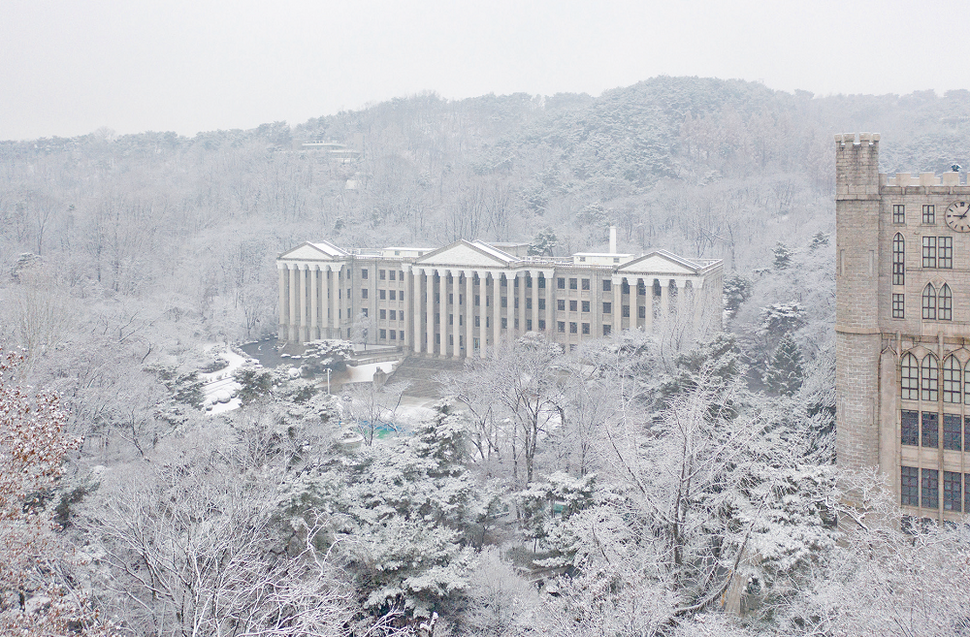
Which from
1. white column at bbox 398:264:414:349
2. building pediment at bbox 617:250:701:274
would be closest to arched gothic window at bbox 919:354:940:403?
building pediment at bbox 617:250:701:274

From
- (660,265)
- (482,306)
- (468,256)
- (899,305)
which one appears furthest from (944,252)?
(468,256)

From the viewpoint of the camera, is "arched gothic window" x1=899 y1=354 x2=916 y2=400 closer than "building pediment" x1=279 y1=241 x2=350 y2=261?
Yes

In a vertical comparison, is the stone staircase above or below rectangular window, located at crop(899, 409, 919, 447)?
below

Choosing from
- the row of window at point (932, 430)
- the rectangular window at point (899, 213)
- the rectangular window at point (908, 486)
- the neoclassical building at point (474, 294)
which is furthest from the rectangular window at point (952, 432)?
the neoclassical building at point (474, 294)

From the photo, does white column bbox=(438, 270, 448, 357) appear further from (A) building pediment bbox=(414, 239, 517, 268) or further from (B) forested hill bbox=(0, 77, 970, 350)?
(B) forested hill bbox=(0, 77, 970, 350)

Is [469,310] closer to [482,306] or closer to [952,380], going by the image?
[482,306]

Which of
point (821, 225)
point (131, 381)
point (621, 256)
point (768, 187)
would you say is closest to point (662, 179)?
point (768, 187)

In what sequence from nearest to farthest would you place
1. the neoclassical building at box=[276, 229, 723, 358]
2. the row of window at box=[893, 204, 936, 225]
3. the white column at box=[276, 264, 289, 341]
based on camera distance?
1. the row of window at box=[893, 204, 936, 225]
2. the neoclassical building at box=[276, 229, 723, 358]
3. the white column at box=[276, 264, 289, 341]
